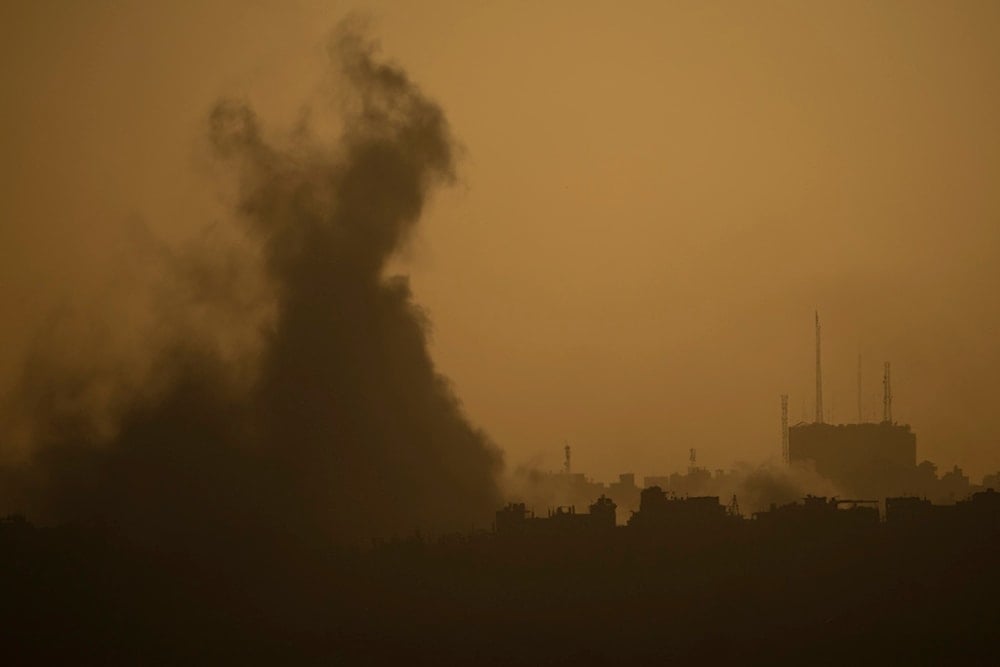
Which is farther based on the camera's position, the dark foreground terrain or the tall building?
the tall building

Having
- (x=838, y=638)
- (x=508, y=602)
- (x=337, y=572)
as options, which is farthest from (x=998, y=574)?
(x=337, y=572)

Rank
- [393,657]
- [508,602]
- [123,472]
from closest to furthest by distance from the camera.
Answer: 1. [393,657]
2. [508,602]
3. [123,472]

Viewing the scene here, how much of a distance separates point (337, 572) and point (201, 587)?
5907 millimetres

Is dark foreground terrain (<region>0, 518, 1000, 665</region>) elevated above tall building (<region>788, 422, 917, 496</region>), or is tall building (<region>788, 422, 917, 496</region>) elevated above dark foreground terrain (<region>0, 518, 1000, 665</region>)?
tall building (<region>788, 422, 917, 496</region>)

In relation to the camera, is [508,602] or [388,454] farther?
[388,454]

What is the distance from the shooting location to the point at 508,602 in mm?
101562

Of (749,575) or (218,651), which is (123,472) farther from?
(749,575)

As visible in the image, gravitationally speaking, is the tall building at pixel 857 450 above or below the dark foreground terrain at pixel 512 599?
above

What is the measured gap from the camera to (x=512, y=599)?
334ft

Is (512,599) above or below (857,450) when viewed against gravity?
below

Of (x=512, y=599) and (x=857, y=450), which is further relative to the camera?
(x=857, y=450)

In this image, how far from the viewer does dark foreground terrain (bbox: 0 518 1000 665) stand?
312ft

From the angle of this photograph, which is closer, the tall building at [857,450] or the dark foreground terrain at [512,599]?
the dark foreground terrain at [512,599]

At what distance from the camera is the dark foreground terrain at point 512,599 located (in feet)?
312
